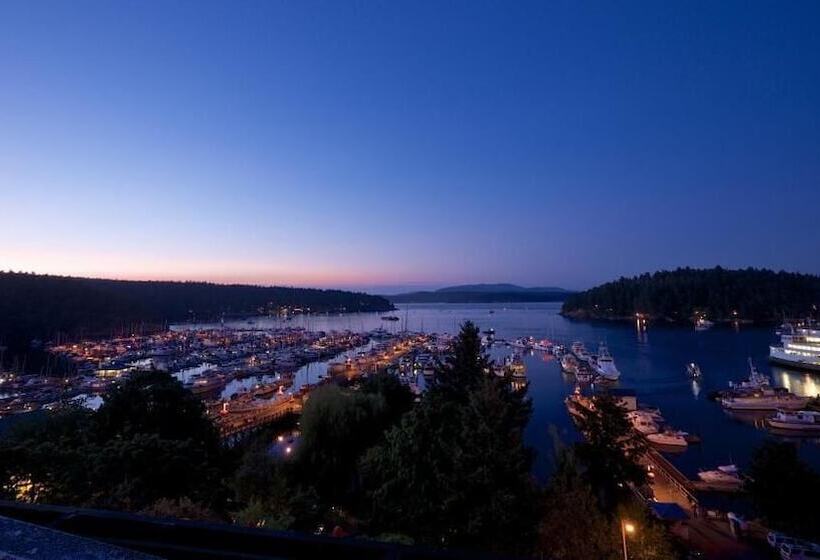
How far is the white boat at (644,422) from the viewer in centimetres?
2094

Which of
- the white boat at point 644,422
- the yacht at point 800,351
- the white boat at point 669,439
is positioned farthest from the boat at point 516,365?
the yacht at point 800,351

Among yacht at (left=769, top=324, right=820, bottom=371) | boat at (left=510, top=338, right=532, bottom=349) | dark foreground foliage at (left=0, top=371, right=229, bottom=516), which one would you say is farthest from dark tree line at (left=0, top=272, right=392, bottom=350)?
yacht at (left=769, top=324, right=820, bottom=371)

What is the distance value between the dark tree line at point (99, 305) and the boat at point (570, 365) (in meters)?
58.4

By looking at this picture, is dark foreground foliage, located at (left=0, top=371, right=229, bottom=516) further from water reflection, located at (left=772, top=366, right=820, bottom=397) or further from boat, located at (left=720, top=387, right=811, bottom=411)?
water reflection, located at (left=772, top=366, right=820, bottom=397)

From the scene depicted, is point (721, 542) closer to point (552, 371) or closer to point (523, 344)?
point (552, 371)

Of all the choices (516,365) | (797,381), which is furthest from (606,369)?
(797,381)

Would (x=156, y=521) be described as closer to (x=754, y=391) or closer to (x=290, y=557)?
(x=290, y=557)

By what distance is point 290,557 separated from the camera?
106 cm

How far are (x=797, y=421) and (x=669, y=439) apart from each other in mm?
6532

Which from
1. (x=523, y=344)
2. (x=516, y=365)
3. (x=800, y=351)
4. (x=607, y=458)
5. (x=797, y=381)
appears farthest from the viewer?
(x=523, y=344)

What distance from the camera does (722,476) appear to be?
1598cm

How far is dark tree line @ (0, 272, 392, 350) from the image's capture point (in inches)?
2462

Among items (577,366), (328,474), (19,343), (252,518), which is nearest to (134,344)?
(19,343)

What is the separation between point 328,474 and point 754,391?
83.7 ft
